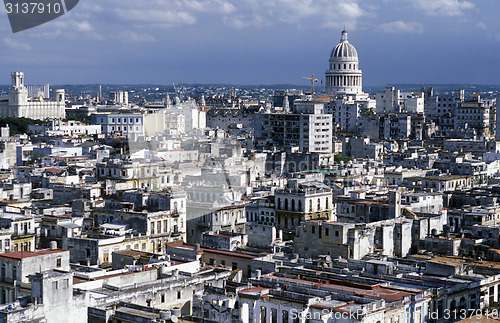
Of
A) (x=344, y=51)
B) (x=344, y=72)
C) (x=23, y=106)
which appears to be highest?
(x=344, y=51)

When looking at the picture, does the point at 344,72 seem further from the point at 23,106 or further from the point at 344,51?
the point at 23,106

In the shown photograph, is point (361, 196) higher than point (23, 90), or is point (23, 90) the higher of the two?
point (23, 90)

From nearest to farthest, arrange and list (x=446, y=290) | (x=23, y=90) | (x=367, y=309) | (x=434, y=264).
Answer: (x=367, y=309), (x=446, y=290), (x=434, y=264), (x=23, y=90)

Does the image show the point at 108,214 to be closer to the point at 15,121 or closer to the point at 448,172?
the point at 448,172

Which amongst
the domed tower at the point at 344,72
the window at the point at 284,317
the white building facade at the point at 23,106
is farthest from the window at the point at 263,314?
the white building facade at the point at 23,106

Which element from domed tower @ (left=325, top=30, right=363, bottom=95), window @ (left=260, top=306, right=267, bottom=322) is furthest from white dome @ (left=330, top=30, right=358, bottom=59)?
window @ (left=260, top=306, right=267, bottom=322)

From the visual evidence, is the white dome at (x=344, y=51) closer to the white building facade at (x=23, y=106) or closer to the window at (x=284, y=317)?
the white building facade at (x=23, y=106)

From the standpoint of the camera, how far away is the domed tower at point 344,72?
6225 inches

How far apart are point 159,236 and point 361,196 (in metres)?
14.6

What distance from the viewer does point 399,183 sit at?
2778 inches

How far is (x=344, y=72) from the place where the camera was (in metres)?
158

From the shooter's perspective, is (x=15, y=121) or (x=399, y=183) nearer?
(x=399, y=183)

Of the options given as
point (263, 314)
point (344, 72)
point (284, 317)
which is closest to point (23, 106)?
point (344, 72)

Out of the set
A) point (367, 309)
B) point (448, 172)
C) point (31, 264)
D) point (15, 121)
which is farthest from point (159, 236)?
point (15, 121)
